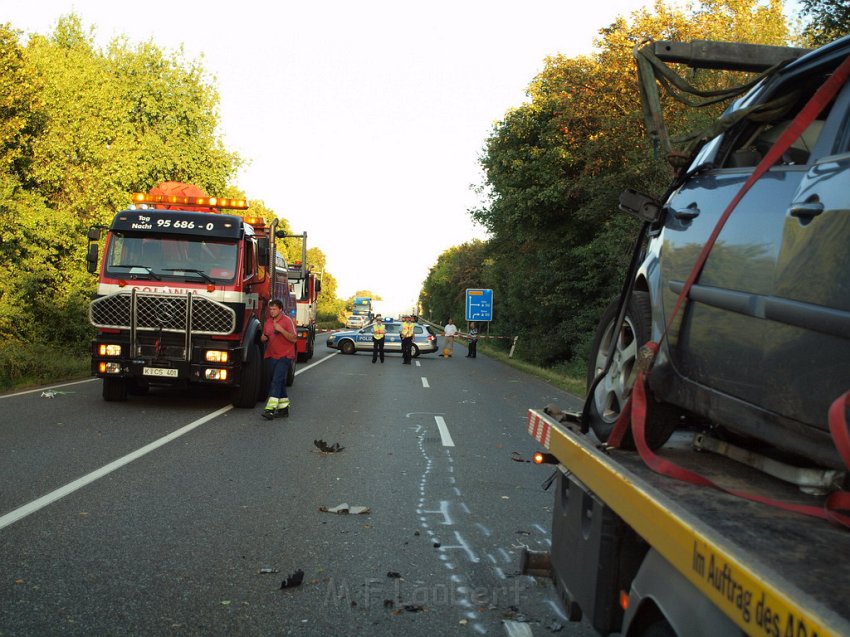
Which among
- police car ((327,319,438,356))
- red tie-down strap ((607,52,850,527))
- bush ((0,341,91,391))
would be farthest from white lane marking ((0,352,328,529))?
police car ((327,319,438,356))

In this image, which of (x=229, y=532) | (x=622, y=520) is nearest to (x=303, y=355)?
(x=229, y=532)

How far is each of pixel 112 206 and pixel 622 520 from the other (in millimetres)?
25504

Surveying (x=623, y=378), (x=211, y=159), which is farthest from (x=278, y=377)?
(x=211, y=159)

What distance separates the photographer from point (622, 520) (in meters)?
2.94

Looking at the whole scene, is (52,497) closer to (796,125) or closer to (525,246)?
(796,125)

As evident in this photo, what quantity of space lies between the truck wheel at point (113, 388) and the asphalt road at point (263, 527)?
1265 millimetres

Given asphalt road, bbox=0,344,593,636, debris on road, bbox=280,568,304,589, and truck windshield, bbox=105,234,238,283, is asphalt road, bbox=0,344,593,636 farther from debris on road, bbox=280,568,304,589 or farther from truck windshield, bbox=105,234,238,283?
truck windshield, bbox=105,234,238,283

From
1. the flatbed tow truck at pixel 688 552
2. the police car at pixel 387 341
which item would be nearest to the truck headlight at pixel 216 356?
the flatbed tow truck at pixel 688 552

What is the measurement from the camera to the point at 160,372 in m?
12.7

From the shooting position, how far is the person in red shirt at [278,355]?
40.5ft

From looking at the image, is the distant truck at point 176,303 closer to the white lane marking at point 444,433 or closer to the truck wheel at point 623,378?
the white lane marking at point 444,433

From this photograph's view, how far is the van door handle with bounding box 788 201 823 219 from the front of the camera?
2687mm

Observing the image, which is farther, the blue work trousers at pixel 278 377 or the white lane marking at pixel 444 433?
the blue work trousers at pixel 278 377

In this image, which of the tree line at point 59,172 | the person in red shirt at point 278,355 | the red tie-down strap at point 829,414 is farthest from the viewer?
the tree line at point 59,172
